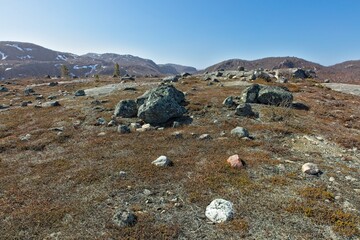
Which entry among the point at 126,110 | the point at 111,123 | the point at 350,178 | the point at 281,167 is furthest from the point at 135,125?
the point at 350,178

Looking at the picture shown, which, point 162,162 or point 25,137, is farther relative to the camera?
point 25,137

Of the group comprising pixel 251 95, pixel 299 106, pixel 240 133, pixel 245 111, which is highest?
pixel 251 95

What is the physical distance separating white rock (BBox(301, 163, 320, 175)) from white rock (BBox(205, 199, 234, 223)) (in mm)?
5706

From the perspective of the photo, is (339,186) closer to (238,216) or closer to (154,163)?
(238,216)

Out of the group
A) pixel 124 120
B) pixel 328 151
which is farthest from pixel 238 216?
pixel 124 120

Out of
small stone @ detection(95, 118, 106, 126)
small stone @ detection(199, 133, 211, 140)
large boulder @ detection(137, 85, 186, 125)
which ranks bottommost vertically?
small stone @ detection(95, 118, 106, 126)

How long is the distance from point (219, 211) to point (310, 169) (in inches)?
260

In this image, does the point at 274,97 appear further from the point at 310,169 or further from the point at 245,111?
the point at 310,169

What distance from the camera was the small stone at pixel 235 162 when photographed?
15453 millimetres

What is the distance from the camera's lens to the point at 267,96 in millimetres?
31016

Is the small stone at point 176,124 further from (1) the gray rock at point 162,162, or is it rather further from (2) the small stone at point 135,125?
(1) the gray rock at point 162,162

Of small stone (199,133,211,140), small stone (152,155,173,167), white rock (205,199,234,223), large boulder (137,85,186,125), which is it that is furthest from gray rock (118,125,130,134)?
white rock (205,199,234,223)

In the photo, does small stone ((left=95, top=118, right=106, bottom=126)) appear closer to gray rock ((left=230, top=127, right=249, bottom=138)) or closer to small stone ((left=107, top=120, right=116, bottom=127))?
small stone ((left=107, top=120, right=116, bottom=127))

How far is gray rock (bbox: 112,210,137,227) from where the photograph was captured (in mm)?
10391
